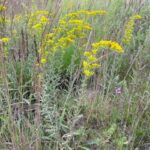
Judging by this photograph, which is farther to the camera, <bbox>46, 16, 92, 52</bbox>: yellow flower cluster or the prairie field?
<bbox>46, 16, 92, 52</bbox>: yellow flower cluster

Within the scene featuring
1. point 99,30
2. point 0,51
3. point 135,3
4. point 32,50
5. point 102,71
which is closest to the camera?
point 0,51

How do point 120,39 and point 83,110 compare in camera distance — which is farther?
point 120,39

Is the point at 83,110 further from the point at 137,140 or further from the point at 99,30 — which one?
the point at 99,30

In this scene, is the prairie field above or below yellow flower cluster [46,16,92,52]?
below

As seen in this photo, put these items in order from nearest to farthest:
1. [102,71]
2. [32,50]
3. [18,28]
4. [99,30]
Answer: [102,71], [32,50], [18,28], [99,30]

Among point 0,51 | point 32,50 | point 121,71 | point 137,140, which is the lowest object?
point 137,140

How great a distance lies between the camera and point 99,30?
2.82 meters

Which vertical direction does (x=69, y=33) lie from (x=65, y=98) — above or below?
above

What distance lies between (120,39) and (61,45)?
48 cm

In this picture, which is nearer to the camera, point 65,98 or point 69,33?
point 65,98

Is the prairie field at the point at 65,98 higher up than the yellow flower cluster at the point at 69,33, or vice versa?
the yellow flower cluster at the point at 69,33

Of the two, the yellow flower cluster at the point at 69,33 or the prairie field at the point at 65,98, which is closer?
the prairie field at the point at 65,98

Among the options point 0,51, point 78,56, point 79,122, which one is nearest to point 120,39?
point 78,56

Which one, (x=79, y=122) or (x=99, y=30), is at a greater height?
(x=99, y=30)
